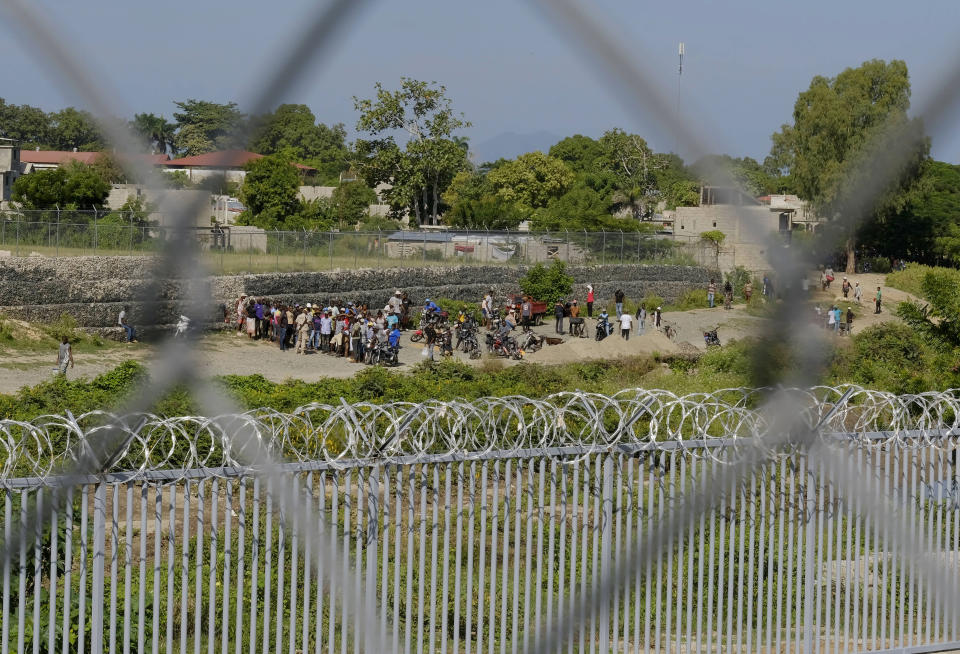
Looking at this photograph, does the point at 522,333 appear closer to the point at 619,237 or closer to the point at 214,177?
the point at 619,237

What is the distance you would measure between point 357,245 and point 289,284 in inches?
98.0

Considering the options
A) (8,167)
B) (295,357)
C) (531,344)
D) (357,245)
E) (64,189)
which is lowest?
(295,357)

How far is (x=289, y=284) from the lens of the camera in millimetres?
24656

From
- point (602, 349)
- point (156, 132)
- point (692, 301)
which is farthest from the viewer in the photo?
point (692, 301)

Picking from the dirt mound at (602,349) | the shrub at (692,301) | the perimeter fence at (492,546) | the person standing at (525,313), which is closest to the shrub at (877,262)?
the perimeter fence at (492,546)

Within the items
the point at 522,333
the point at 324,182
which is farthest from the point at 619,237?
the point at 324,182

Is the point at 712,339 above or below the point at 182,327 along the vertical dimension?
below

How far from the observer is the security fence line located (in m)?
4.87

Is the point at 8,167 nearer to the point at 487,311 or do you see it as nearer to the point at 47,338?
the point at 47,338

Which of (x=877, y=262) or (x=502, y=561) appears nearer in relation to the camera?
(x=502, y=561)

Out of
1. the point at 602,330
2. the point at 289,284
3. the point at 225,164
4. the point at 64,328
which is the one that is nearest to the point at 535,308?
the point at 602,330

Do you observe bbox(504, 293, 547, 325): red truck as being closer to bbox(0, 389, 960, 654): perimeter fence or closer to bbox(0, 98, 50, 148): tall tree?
bbox(0, 98, 50, 148): tall tree

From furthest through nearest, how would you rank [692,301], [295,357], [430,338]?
[692,301] < [430,338] < [295,357]

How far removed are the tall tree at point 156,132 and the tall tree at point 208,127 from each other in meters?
0.03
